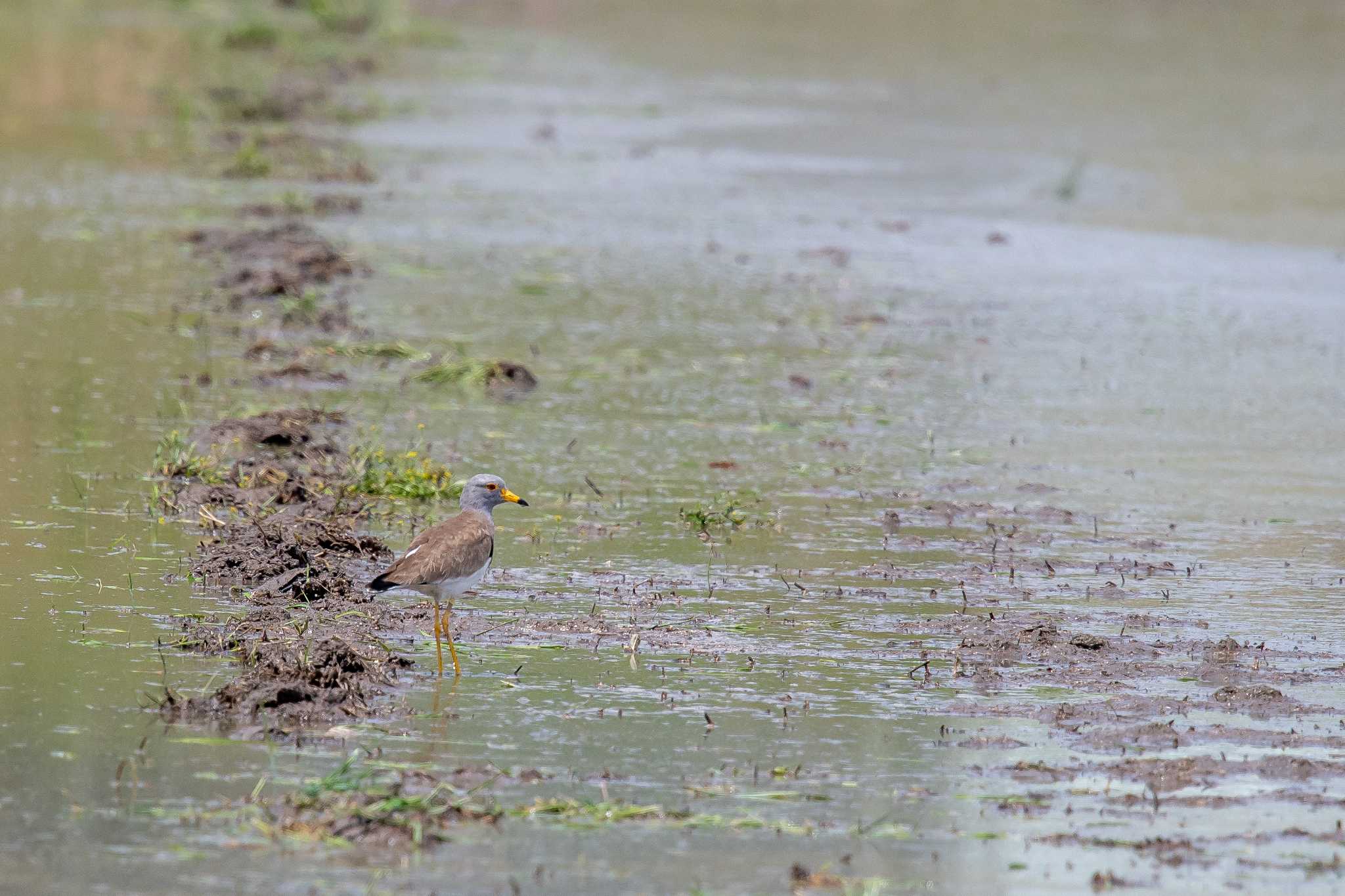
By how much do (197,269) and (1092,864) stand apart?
1145cm

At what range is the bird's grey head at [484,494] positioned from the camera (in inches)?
339

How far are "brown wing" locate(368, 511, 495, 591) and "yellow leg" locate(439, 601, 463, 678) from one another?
0.63 feet

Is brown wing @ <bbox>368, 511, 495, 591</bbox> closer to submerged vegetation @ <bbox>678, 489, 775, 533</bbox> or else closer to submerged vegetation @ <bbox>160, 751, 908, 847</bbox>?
submerged vegetation @ <bbox>160, 751, 908, 847</bbox>

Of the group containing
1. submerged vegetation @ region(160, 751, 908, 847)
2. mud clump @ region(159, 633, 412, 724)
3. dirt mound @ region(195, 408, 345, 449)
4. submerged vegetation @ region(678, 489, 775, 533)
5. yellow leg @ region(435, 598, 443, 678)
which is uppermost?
dirt mound @ region(195, 408, 345, 449)

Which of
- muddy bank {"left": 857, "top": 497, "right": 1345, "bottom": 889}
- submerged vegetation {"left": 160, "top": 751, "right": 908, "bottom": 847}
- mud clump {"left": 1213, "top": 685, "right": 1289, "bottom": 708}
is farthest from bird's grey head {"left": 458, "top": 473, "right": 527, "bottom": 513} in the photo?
mud clump {"left": 1213, "top": 685, "right": 1289, "bottom": 708}

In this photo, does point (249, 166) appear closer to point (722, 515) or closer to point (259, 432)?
point (259, 432)

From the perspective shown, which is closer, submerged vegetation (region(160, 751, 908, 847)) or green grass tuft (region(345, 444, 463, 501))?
submerged vegetation (region(160, 751, 908, 847))

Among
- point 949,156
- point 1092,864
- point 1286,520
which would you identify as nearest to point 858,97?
point 949,156

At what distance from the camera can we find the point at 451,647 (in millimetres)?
7641

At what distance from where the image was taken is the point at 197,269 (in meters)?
16.0

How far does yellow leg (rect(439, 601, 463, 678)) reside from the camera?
764 centimetres

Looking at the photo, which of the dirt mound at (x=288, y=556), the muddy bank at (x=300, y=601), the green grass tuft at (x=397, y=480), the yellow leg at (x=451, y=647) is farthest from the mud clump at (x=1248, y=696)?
Result: the green grass tuft at (x=397, y=480)

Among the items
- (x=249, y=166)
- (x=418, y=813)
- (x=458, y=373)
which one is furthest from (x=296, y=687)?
(x=249, y=166)

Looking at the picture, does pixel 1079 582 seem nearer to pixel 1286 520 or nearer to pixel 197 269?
pixel 1286 520
